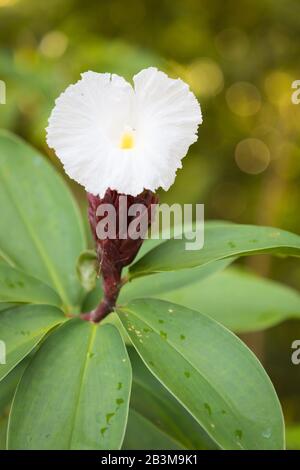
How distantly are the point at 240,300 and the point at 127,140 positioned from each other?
2.35 ft

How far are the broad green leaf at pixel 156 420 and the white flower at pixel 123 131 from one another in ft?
1.14

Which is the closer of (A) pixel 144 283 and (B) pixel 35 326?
(B) pixel 35 326

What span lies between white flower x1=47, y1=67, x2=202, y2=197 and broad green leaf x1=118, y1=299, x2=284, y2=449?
21 cm

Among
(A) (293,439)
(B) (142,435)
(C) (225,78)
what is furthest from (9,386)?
(C) (225,78)

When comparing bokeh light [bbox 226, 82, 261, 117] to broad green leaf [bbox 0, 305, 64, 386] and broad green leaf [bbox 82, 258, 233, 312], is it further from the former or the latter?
broad green leaf [bbox 0, 305, 64, 386]

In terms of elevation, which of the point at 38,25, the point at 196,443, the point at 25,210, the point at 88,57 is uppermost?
the point at 38,25

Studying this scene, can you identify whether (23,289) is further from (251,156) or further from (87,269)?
(251,156)

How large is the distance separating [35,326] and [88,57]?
1211 millimetres

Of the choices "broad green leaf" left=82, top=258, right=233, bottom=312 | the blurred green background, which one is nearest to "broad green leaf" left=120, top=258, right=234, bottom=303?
"broad green leaf" left=82, top=258, right=233, bottom=312

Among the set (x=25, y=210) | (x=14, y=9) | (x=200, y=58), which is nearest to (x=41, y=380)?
(x=25, y=210)

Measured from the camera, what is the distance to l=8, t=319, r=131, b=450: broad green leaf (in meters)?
0.73

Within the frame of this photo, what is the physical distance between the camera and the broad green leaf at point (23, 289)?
90 centimetres

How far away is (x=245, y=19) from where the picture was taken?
7.34ft
